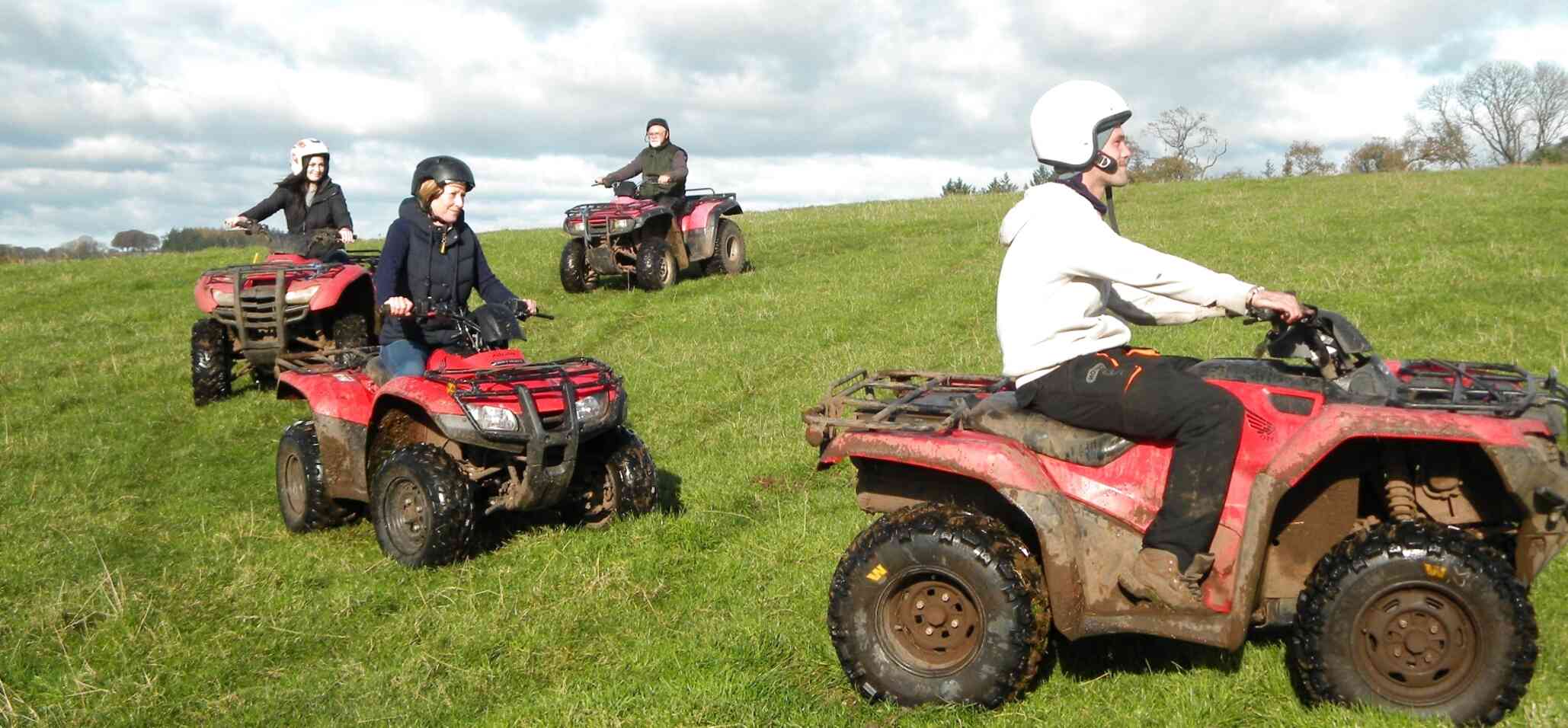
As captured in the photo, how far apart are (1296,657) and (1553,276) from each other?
444 inches

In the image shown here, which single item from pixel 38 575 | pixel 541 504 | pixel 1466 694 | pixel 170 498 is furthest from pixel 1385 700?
pixel 170 498

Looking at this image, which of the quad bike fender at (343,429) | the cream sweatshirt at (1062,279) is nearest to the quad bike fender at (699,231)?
the quad bike fender at (343,429)

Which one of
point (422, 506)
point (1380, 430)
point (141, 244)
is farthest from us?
point (141, 244)

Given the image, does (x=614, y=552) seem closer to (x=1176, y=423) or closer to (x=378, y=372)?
(x=378, y=372)

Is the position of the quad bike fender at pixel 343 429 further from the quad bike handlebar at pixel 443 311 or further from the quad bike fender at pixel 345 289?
the quad bike fender at pixel 345 289

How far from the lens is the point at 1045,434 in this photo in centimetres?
466

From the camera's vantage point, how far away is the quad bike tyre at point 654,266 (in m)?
16.6

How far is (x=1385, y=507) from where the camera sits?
4.53 metres

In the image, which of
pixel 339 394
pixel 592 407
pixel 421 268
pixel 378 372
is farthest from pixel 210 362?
pixel 592 407

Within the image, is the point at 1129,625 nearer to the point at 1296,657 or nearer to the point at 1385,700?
the point at 1296,657

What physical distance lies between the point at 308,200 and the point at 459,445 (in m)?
5.98

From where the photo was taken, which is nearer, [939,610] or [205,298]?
[939,610]

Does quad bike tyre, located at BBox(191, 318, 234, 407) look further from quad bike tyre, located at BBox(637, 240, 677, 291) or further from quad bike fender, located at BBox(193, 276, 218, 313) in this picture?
quad bike tyre, located at BBox(637, 240, 677, 291)

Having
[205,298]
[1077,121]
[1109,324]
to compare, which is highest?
[1077,121]
